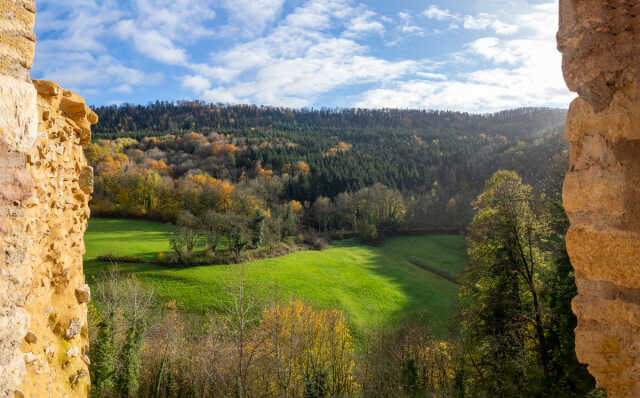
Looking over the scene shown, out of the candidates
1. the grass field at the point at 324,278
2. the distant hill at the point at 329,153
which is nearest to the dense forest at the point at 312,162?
the distant hill at the point at 329,153

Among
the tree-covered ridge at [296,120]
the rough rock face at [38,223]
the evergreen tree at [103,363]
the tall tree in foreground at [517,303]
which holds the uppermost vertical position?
the tree-covered ridge at [296,120]

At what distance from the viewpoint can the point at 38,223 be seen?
2.99 metres

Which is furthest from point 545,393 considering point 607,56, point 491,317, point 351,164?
point 351,164

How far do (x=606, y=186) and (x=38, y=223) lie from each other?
440 cm

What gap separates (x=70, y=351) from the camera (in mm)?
3443

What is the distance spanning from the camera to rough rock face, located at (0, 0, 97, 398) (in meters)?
1.76

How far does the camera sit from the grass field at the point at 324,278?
27.2 metres

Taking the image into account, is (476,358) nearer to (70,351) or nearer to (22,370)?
(70,351)

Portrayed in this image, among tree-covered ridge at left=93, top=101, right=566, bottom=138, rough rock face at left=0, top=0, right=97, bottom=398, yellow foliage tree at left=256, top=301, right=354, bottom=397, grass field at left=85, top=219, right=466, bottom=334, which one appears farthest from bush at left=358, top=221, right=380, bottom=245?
tree-covered ridge at left=93, top=101, right=566, bottom=138

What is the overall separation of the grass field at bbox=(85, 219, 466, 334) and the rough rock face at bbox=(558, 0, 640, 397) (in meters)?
22.2

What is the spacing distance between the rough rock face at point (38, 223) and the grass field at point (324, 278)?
1943cm

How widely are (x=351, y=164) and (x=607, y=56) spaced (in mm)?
81234

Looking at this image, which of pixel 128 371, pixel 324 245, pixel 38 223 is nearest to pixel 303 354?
pixel 128 371

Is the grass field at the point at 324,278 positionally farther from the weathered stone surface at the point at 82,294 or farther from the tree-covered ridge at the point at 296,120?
the tree-covered ridge at the point at 296,120
